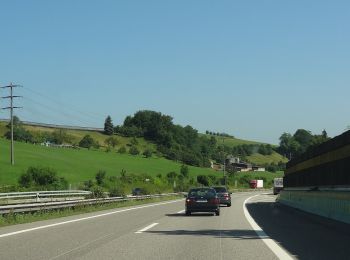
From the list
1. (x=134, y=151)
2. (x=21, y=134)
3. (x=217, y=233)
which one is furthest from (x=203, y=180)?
(x=217, y=233)

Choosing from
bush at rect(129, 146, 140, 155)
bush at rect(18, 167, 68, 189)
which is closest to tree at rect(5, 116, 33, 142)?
bush at rect(129, 146, 140, 155)

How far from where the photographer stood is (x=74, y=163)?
114 meters

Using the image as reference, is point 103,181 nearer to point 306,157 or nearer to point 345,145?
point 306,157

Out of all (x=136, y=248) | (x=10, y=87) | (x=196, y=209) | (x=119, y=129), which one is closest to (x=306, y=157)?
(x=196, y=209)

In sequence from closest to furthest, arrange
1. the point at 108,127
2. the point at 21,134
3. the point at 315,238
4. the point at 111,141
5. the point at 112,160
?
the point at 315,238, the point at 112,160, the point at 21,134, the point at 111,141, the point at 108,127

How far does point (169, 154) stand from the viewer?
170625 mm

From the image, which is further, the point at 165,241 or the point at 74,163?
the point at 74,163

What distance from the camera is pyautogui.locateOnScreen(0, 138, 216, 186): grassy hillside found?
3681 inches

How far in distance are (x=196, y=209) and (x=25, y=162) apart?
74131mm

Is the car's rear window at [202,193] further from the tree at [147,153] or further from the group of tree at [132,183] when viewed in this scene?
the tree at [147,153]

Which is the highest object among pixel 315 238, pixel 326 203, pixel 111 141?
pixel 111 141

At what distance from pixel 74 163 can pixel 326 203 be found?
3662 inches

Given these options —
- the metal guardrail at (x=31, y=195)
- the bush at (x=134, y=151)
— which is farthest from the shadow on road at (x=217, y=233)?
the bush at (x=134, y=151)

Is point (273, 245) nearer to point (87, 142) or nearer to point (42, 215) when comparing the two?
point (42, 215)
